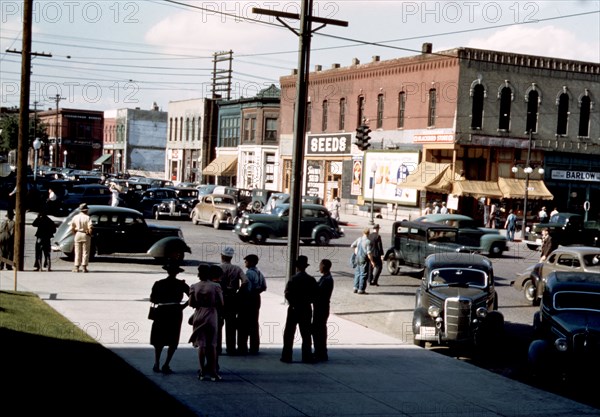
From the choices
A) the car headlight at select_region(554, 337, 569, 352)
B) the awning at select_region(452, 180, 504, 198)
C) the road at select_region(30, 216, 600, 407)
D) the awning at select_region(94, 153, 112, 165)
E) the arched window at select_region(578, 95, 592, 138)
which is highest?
the arched window at select_region(578, 95, 592, 138)

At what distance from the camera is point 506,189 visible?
50.9m

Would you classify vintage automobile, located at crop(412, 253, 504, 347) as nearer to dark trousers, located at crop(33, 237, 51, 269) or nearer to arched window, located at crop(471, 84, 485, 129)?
dark trousers, located at crop(33, 237, 51, 269)

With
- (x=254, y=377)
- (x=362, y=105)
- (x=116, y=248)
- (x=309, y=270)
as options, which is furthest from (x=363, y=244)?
(x=362, y=105)

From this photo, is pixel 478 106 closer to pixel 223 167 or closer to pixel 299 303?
pixel 223 167

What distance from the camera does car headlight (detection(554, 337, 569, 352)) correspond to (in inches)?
553

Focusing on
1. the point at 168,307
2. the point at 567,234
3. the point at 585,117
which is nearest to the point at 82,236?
the point at 168,307

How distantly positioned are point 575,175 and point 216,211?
25.6 m

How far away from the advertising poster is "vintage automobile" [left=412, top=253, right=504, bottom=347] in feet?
116

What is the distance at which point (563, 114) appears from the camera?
53312 millimetres

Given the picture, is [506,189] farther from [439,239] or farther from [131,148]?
[131,148]

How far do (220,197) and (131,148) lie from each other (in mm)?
67080

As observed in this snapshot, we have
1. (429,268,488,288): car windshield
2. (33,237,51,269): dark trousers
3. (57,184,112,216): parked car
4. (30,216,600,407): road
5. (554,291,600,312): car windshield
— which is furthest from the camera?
(57,184,112,216): parked car

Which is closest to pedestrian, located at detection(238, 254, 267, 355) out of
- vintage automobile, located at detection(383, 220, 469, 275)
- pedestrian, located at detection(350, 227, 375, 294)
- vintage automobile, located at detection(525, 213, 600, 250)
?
pedestrian, located at detection(350, 227, 375, 294)

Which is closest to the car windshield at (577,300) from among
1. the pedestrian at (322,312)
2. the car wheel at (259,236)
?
the pedestrian at (322,312)
